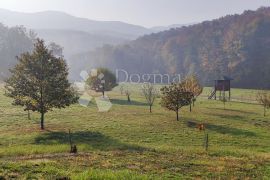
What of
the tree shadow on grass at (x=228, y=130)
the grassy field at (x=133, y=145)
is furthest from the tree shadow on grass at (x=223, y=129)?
the grassy field at (x=133, y=145)

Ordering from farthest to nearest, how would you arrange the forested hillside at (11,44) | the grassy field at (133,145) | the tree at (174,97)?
the forested hillside at (11,44) < the tree at (174,97) < the grassy field at (133,145)

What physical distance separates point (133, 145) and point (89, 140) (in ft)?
17.7

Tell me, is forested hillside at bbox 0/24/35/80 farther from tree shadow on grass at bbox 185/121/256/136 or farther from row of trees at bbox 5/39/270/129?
tree shadow on grass at bbox 185/121/256/136

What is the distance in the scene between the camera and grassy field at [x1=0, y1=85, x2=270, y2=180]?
72.2 feet

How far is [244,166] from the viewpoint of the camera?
26219 mm

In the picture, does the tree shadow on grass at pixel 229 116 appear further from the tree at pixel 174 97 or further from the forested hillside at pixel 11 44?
the forested hillside at pixel 11 44

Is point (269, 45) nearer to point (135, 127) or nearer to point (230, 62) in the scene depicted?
point (230, 62)

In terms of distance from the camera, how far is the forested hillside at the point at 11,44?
17550cm

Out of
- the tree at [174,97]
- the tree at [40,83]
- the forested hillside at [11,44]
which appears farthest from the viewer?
the forested hillside at [11,44]

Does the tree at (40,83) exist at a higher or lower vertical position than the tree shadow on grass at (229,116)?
higher

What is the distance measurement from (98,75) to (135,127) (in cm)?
5283

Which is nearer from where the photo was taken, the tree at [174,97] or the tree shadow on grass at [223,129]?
the tree shadow on grass at [223,129]

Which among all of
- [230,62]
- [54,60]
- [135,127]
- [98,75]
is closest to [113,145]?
[135,127]

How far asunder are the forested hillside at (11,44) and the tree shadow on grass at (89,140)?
139 m
